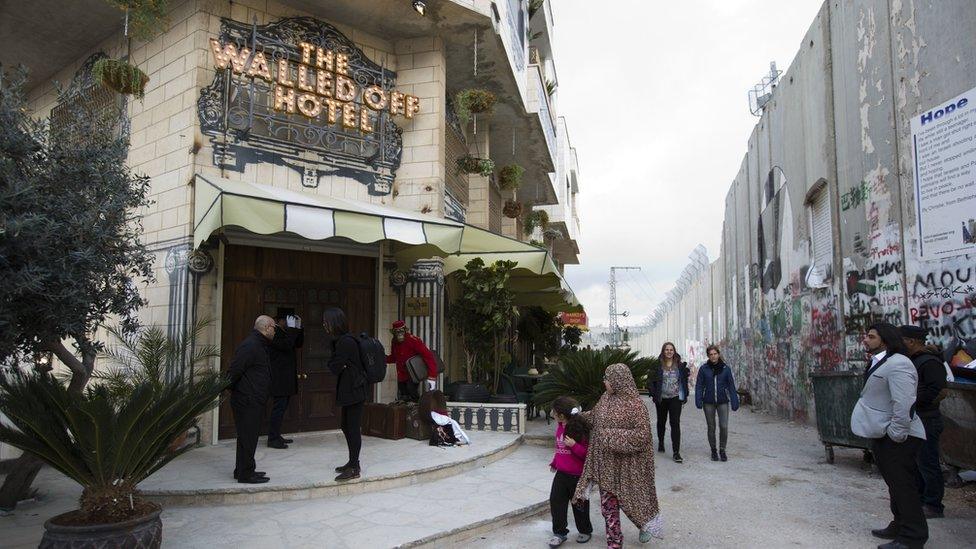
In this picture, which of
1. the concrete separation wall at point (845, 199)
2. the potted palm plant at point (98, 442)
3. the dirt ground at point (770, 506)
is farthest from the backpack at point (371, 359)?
the concrete separation wall at point (845, 199)

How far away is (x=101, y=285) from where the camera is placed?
4.82 meters

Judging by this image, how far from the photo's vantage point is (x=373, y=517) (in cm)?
539

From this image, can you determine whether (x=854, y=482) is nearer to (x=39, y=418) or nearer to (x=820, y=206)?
(x=820, y=206)

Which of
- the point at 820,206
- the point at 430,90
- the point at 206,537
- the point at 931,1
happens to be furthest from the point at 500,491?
the point at 820,206

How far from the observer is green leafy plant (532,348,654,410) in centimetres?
891

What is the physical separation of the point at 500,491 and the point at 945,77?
25.4 feet

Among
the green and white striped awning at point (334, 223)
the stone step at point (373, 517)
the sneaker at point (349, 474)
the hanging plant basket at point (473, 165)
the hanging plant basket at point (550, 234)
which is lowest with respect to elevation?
the stone step at point (373, 517)

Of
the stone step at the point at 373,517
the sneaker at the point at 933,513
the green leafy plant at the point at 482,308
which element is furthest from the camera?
the green leafy plant at the point at 482,308

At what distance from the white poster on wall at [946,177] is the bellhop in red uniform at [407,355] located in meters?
6.99

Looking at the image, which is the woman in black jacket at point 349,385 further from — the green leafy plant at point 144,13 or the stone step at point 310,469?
the green leafy plant at point 144,13

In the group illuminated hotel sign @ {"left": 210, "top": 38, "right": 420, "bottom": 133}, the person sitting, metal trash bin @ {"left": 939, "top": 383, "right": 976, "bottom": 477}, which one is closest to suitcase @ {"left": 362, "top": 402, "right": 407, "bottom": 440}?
the person sitting

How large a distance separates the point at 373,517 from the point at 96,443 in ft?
7.88

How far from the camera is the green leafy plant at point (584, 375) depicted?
29.2 ft

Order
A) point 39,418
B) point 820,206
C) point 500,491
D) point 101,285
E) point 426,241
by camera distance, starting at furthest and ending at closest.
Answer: point 820,206 < point 426,241 < point 500,491 < point 101,285 < point 39,418
